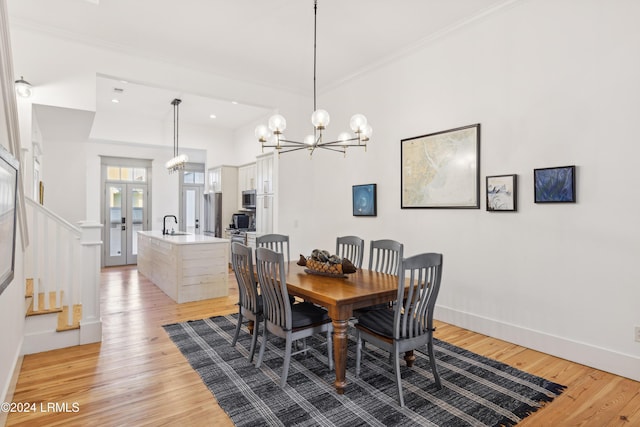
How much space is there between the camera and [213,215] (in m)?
8.00

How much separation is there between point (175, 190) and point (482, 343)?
24.3 feet

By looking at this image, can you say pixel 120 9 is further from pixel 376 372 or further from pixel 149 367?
pixel 376 372

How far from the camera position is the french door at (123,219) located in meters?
7.66

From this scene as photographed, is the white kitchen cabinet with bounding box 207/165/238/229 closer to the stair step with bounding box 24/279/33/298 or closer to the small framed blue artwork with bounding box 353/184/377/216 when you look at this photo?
the small framed blue artwork with bounding box 353/184/377/216

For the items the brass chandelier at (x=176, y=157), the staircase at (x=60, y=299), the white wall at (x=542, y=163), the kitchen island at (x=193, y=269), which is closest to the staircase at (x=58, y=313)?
the staircase at (x=60, y=299)

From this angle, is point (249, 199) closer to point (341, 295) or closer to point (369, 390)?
point (341, 295)

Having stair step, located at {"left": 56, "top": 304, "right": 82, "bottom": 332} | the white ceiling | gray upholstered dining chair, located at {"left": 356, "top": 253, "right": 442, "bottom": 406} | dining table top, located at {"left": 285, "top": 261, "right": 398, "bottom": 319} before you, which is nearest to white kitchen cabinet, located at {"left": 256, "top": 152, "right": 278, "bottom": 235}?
the white ceiling

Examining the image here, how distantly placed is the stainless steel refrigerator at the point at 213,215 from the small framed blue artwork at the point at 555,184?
6336 mm

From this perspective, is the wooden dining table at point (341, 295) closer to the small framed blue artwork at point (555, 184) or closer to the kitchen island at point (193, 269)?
the small framed blue artwork at point (555, 184)

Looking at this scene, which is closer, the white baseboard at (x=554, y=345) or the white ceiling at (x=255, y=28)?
the white baseboard at (x=554, y=345)

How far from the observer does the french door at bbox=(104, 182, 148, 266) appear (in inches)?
302

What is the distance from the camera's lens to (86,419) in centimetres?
211

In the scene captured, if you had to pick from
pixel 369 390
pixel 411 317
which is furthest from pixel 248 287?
pixel 411 317

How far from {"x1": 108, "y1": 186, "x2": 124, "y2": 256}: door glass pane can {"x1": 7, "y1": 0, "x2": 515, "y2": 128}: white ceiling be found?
14.7ft
